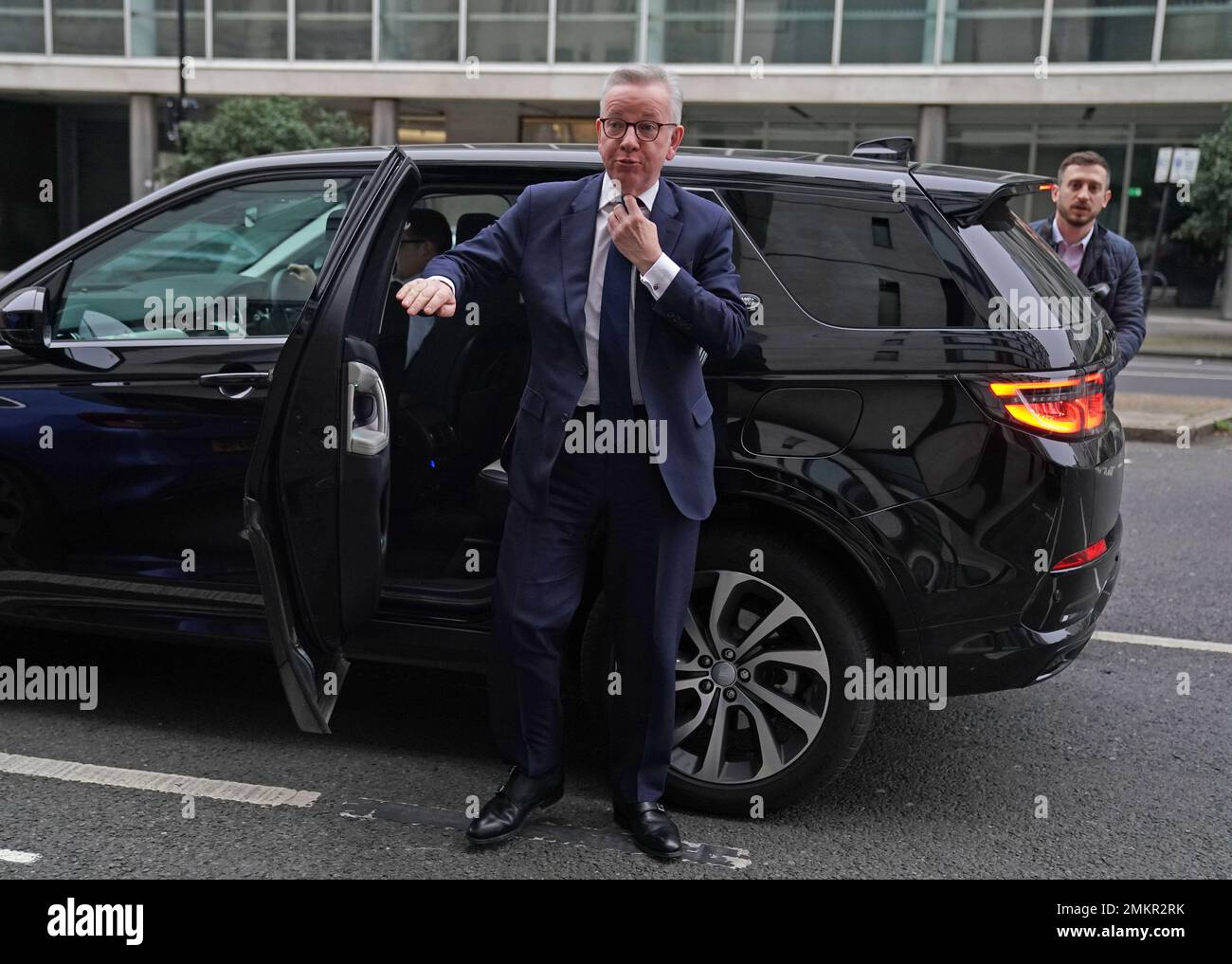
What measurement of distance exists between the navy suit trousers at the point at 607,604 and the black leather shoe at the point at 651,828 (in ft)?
0.10

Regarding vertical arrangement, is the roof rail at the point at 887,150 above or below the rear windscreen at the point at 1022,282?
above

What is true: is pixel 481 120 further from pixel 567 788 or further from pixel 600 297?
pixel 600 297

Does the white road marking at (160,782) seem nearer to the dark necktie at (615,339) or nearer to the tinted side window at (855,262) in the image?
the dark necktie at (615,339)

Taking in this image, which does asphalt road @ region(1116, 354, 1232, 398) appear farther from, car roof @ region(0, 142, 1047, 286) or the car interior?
the car interior

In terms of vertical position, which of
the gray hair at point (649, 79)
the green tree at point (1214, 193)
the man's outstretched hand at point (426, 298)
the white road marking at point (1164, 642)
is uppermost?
the green tree at point (1214, 193)

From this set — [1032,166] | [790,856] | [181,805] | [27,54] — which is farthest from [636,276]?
[27,54]

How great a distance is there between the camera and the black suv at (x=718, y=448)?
326 cm

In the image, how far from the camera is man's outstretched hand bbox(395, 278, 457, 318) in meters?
2.94

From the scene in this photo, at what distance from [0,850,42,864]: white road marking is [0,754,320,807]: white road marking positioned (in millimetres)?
436

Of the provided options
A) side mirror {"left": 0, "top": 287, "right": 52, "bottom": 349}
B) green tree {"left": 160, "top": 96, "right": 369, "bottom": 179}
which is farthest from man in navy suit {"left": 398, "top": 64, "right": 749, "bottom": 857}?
green tree {"left": 160, "top": 96, "right": 369, "bottom": 179}

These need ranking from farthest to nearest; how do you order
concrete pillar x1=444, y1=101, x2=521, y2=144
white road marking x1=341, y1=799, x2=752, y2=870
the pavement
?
concrete pillar x1=444, y1=101, x2=521, y2=144
the pavement
white road marking x1=341, y1=799, x2=752, y2=870

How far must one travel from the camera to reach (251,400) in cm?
A: 369

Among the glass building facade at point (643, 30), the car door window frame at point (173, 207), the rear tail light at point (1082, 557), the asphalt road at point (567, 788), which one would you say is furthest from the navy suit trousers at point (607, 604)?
Answer: the glass building facade at point (643, 30)

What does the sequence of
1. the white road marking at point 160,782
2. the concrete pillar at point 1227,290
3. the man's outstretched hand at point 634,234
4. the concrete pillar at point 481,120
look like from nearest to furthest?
the man's outstretched hand at point 634,234 → the white road marking at point 160,782 → the concrete pillar at point 1227,290 → the concrete pillar at point 481,120
